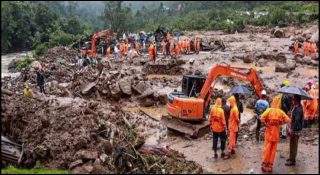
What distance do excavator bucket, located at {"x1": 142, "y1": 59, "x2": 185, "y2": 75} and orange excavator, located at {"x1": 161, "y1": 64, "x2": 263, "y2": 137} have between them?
12295mm

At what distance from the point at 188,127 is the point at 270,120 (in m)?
4.82

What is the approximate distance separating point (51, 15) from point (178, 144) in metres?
47.9

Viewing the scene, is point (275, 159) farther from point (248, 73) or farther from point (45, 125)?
point (45, 125)

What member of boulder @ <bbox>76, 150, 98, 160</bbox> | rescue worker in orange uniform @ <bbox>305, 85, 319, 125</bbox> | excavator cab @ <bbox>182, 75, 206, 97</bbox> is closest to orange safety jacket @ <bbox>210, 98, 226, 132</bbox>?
boulder @ <bbox>76, 150, 98, 160</bbox>

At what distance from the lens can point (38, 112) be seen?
14672 mm

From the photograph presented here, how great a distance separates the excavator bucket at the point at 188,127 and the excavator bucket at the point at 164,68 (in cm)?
1253

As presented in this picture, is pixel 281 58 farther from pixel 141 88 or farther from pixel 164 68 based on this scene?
pixel 141 88

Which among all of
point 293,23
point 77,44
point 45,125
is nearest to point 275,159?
point 45,125

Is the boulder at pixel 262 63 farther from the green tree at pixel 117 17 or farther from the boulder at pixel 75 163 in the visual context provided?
the green tree at pixel 117 17

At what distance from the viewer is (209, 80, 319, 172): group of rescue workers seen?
1206 centimetres

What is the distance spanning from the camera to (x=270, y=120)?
1204 centimetres

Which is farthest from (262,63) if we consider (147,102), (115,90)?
(115,90)

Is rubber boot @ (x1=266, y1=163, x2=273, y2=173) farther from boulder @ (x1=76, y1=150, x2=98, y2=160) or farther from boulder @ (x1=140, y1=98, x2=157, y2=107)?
boulder @ (x1=140, y1=98, x2=157, y2=107)

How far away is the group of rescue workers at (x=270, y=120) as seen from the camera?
475 inches
